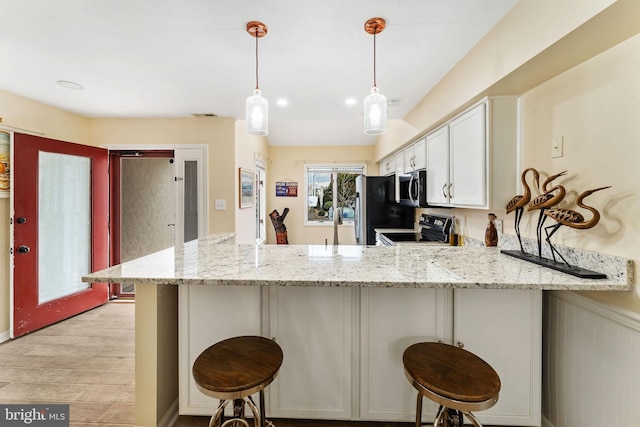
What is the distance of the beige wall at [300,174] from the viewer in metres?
5.61

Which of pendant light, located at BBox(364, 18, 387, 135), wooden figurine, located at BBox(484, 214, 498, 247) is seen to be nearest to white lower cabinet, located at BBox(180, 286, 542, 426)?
wooden figurine, located at BBox(484, 214, 498, 247)

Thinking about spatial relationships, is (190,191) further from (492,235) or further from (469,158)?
(492,235)

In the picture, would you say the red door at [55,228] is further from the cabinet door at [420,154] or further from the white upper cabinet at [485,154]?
the white upper cabinet at [485,154]

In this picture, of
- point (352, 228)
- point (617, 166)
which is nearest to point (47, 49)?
point (617, 166)

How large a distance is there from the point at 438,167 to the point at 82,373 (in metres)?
3.19

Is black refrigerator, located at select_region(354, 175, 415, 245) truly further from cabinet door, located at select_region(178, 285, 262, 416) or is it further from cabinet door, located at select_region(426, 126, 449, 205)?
cabinet door, located at select_region(178, 285, 262, 416)

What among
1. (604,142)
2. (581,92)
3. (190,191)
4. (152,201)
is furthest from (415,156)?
(152,201)

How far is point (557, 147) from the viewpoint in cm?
154

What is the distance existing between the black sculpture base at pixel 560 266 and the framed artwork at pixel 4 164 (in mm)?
4038

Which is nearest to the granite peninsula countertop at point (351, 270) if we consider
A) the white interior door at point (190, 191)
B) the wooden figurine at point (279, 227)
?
the white interior door at point (190, 191)

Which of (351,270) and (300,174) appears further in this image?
(300,174)

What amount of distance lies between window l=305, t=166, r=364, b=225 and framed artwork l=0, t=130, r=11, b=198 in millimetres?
4002

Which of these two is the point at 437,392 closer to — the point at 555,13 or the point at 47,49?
the point at 555,13

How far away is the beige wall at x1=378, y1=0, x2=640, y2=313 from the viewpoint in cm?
116
